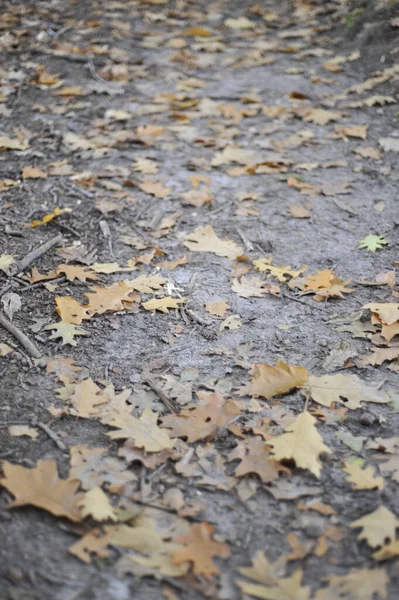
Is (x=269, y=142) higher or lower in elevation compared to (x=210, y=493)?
higher

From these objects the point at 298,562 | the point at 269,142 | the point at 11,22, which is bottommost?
the point at 298,562

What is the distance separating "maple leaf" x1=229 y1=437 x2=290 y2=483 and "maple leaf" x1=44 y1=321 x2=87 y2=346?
109 centimetres

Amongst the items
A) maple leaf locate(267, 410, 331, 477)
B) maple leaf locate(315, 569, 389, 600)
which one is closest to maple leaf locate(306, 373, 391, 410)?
maple leaf locate(267, 410, 331, 477)

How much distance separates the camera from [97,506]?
2.07 m

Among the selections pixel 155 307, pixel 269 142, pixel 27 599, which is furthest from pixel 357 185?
pixel 27 599

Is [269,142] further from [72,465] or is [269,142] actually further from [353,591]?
[353,591]

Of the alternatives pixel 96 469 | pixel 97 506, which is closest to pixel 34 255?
pixel 96 469

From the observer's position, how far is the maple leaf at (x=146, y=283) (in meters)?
3.42

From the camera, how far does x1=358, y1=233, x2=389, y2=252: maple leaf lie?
12.4 feet

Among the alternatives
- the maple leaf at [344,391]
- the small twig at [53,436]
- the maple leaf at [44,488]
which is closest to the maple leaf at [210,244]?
the maple leaf at [344,391]

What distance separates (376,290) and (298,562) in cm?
190

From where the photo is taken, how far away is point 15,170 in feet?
15.2

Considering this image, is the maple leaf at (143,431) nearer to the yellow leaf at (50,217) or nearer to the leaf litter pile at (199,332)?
the leaf litter pile at (199,332)

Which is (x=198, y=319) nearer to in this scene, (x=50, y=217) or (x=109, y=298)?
(x=109, y=298)
